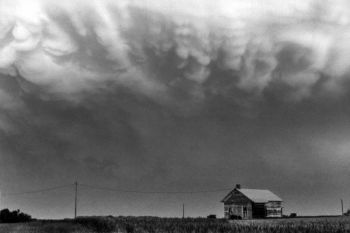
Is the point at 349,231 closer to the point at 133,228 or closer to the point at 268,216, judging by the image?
the point at 133,228

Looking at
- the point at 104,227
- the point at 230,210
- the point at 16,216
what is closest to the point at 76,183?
the point at 16,216

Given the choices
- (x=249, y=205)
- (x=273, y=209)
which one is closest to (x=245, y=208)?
(x=249, y=205)

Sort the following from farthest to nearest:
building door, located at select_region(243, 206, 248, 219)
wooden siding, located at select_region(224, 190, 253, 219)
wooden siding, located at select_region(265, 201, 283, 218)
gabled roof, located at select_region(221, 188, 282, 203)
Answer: wooden siding, located at select_region(265, 201, 283, 218), gabled roof, located at select_region(221, 188, 282, 203), wooden siding, located at select_region(224, 190, 253, 219), building door, located at select_region(243, 206, 248, 219)

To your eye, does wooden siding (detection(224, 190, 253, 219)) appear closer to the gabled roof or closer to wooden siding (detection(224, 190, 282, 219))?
wooden siding (detection(224, 190, 282, 219))

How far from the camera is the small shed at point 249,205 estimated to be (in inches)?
3111

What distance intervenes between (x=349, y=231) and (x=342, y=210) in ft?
295


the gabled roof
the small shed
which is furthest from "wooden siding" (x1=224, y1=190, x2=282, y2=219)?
the gabled roof

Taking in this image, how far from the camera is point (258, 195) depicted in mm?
83438

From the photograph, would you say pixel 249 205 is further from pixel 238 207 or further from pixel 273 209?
pixel 273 209

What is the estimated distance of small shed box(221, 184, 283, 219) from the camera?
79031mm

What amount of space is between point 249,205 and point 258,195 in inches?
202

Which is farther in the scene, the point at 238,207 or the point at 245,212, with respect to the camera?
the point at 238,207

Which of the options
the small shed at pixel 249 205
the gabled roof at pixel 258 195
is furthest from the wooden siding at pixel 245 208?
the gabled roof at pixel 258 195

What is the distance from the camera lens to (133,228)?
122ft
